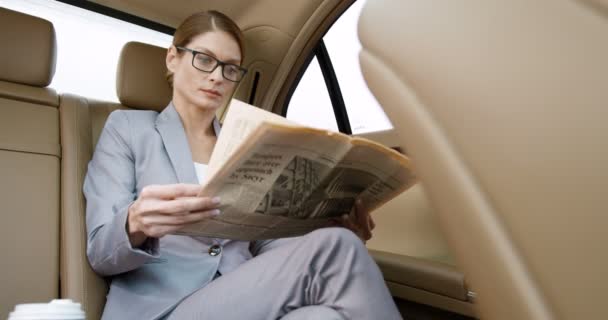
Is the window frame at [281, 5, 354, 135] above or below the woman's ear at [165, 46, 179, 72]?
below

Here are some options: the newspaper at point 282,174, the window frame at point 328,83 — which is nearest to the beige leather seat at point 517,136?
the newspaper at point 282,174

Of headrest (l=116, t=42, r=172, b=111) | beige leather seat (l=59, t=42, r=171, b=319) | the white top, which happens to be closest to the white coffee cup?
beige leather seat (l=59, t=42, r=171, b=319)

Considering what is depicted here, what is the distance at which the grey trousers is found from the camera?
0.69m

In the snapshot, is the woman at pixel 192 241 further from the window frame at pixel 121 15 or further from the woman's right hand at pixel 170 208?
the window frame at pixel 121 15

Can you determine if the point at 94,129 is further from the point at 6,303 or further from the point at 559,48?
the point at 559,48

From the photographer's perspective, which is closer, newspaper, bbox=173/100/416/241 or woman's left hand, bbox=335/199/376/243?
newspaper, bbox=173/100/416/241

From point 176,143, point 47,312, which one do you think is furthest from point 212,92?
point 47,312

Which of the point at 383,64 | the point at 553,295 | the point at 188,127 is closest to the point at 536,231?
the point at 553,295

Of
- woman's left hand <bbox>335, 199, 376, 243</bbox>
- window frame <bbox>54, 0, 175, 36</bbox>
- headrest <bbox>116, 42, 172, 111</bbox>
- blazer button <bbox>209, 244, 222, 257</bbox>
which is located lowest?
blazer button <bbox>209, 244, 222, 257</bbox>

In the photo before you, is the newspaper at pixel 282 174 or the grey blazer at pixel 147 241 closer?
the newspaper at pixel 282 174

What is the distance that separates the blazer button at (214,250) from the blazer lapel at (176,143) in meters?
0.15

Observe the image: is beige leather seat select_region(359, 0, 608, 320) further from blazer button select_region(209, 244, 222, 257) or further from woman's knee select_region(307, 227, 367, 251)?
blazer button select_region(209, 244, 222, 257)

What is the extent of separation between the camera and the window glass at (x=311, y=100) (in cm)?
206

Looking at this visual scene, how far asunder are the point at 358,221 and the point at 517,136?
0.79 m
